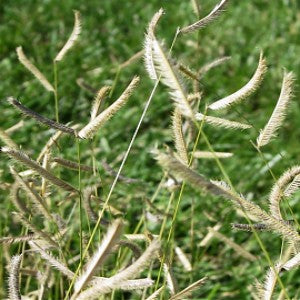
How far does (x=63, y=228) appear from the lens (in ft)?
5.05

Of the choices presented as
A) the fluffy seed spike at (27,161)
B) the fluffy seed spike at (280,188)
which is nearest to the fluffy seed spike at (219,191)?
the fluffy seed spike at (280,188)

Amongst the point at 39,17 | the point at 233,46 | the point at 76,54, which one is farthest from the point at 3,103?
the point at 233,46

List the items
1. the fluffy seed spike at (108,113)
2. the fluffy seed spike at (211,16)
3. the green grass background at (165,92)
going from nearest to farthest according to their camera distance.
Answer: the fluffy seed spike at (108,113) → the fluffy seed spike at (211,16) → the green grass background at (165,92)

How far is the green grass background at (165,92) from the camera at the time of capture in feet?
7.34

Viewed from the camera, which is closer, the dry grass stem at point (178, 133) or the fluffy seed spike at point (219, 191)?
the fluffy seed spike at point (219, 191)

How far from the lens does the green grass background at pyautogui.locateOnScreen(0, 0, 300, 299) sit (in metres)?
2.24

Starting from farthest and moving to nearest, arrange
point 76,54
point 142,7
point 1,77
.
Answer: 1. point 142,7
2. point 76,54
3. point 1,77

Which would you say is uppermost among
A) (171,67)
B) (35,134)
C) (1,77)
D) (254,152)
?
(171,67)

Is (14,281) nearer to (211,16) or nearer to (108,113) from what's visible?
(108,113)

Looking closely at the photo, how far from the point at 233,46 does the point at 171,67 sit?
8.40 ft

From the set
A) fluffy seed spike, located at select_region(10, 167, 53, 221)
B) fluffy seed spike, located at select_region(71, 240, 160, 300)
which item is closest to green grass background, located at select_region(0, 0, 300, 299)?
fluffy seed spike, located at select_region(10, 167, 53, 221)

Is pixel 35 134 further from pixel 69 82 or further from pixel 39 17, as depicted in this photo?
pixel 39 17

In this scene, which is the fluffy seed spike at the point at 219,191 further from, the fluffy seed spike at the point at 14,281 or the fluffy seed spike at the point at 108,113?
the fluffy seed spike at the point at 14,281

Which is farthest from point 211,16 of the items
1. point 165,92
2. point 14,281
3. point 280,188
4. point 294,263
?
point 165,92
